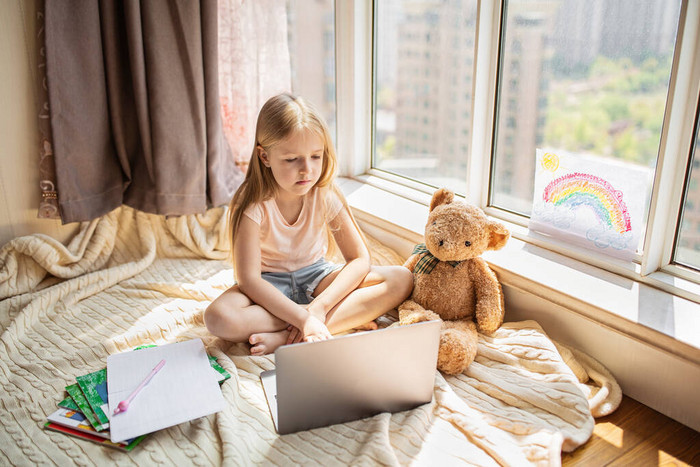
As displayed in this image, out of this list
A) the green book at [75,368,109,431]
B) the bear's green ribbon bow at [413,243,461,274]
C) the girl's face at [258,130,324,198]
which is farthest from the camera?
the bear's green ribbon bow at [413,243,461,274]

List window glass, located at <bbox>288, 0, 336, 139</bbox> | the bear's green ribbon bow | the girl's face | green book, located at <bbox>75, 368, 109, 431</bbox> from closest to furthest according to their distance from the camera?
green book, located at <bbox>75, 368, 109, 431</bbox> → the girl's face → the bear's green ribbon bow → window glass, located at <bbox>288, 0, 336, 139</bbox>

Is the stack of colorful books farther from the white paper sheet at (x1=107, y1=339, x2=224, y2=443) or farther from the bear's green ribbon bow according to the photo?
the bear's green ribbon bow

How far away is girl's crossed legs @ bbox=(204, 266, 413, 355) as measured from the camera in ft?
4.59

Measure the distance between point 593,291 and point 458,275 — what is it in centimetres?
31

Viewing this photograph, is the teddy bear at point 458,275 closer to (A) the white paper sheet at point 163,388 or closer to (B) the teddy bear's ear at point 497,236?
(B) the teddy bear's ear at point 497,236

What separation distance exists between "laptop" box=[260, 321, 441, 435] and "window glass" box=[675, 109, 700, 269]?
0.66 metres

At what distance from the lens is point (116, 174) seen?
6.15 ft

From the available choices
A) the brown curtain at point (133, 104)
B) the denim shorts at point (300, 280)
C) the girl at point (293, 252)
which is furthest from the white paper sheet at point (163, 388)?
the brown curtain at point (133, 104)

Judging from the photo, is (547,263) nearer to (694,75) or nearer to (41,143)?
(694,75)

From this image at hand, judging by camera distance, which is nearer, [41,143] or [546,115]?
[546,115]

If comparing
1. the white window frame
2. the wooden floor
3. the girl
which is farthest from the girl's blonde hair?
the wooden floor

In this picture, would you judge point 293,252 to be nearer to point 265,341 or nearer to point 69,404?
point 265,341

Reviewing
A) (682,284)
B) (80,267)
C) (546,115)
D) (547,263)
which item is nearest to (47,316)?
(80,267)

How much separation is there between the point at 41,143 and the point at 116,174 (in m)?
0.23
